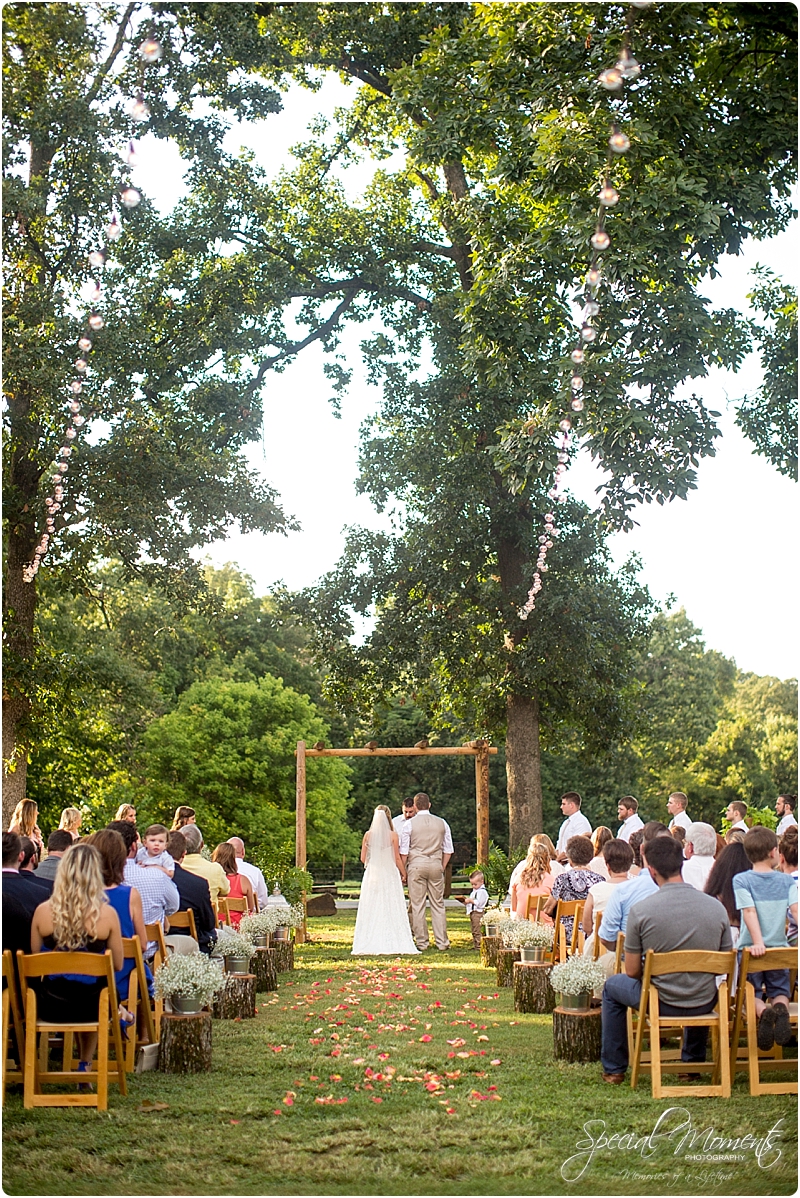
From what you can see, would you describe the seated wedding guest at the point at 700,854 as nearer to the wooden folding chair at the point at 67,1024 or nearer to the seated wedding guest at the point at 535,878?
the seated wedding guest at the point at 535,878

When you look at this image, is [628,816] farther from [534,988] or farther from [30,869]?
[30,869]

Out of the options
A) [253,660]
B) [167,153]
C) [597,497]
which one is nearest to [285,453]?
[167,153]

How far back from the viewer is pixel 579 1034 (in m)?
7.07

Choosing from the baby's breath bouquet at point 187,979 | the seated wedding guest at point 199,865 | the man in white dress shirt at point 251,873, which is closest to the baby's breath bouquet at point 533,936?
the seated wedding guest at point 199,865

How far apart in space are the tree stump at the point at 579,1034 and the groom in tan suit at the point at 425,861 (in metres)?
7.52

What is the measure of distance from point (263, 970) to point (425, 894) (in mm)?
4674

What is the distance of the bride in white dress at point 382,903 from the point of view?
1427 centimetres

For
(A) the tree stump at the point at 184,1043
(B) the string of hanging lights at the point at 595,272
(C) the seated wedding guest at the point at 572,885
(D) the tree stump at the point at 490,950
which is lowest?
(D) the tree stump at the point at 490,950

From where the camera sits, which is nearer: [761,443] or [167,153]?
[761,443]

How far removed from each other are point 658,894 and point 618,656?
11942 mm

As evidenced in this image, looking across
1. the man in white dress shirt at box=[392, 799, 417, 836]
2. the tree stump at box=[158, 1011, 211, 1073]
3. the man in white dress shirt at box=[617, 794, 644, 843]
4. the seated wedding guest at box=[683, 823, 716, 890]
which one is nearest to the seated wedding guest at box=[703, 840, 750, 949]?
the seated wedding guest at box=[683, 823, 716, 890]

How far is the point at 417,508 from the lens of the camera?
18906 mm

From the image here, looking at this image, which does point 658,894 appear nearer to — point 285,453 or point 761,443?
point 761,443

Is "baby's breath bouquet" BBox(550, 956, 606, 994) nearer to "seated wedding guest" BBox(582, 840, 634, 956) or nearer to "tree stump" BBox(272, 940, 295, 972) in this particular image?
"seated wedding guest" BBox(582, 840, 634, 956)
